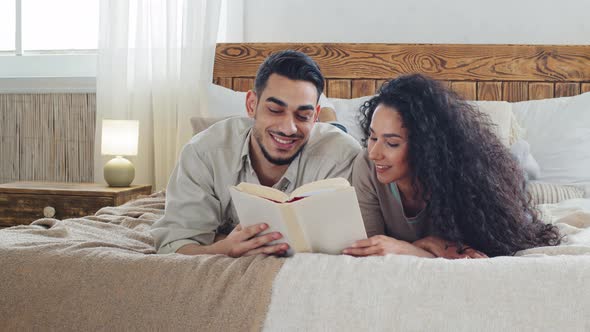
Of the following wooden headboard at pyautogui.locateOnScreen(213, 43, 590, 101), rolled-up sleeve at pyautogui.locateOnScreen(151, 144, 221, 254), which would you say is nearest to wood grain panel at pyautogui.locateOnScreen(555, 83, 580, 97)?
wooden headboard at pyautogui.locateOnScreen(213, 43, 590, 101)

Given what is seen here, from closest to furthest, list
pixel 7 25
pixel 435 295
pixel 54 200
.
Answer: pixel 435 295 → pixel 54 200 → pixel 7 25

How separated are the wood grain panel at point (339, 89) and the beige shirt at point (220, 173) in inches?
50.9

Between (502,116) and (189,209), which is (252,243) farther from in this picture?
(502,116)

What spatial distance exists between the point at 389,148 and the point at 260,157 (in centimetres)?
43

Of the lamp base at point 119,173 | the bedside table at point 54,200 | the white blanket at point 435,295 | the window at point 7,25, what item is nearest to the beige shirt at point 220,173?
the white blanket at point 435,295

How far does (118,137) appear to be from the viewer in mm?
3162

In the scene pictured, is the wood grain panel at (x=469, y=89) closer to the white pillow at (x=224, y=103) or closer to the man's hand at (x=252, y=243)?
the white pillow at (x=224, y=103)

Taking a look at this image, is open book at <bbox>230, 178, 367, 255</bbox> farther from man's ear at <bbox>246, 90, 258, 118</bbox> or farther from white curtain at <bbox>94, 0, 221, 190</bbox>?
white curtain at <bbox>94, 0, 221, 190</bbox>

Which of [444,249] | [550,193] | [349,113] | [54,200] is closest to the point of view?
[444,249]

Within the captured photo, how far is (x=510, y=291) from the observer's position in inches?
43.8

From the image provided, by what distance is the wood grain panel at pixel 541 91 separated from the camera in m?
3.08

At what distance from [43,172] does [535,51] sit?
8.93ft

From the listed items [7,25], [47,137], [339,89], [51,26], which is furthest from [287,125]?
[7,25]

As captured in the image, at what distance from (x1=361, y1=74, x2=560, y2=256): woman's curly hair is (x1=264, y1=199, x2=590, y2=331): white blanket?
32 centimetres
